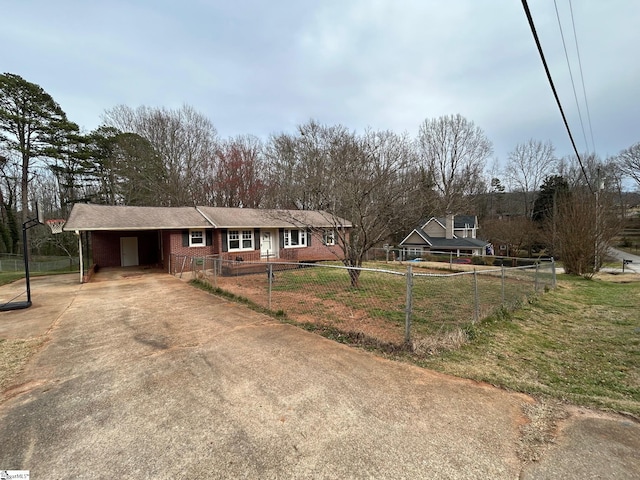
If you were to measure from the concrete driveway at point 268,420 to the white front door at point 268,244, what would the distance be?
1334 centimetres

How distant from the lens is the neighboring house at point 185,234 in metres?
13.6

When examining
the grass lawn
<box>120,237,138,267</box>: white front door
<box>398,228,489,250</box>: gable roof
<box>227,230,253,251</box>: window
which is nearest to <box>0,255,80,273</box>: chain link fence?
<box>120,237,138,267</box>: white front door

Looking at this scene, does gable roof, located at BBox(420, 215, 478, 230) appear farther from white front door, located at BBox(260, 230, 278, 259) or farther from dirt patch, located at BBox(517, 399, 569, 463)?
dirt patch, located at BBox(517, 399, 569, 463)

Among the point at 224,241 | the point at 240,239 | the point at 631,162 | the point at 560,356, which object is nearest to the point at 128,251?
the point at 224,241

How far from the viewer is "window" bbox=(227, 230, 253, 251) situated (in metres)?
16.7

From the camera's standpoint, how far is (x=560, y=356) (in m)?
4.72

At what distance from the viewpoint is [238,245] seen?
671 inches

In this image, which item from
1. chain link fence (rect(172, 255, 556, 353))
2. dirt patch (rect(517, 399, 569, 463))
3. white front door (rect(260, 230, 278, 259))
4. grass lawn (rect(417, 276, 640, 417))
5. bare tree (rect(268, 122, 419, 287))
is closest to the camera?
dirt patch (rect(517, 399, 569, 463))

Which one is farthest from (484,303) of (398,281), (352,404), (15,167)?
(15,167)

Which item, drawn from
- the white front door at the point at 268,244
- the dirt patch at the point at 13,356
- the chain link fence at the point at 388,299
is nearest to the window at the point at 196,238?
the chain link fence at the point at 388,299

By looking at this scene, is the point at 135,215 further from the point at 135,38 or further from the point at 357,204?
the point at 357,204

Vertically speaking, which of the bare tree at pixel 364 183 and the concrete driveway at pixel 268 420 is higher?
the bare tree at pixel 364 183

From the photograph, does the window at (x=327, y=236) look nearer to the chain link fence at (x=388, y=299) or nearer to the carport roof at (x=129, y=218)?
the chain link fence at (x=388, y=299)

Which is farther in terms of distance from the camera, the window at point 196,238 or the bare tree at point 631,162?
the bare tree at point 631,162
